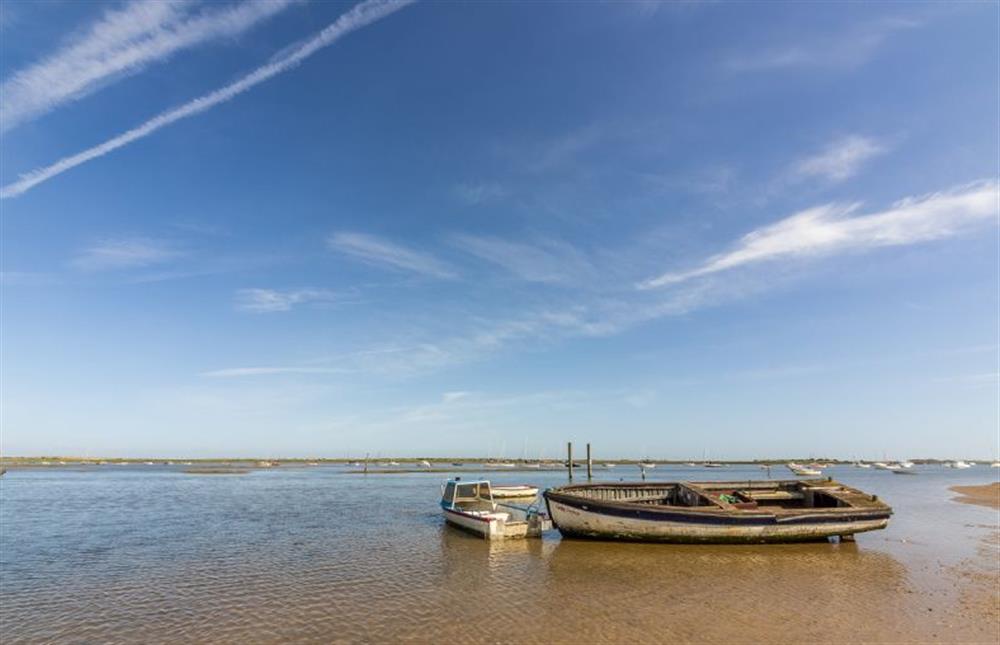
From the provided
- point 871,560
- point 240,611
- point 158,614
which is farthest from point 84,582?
point 871,560

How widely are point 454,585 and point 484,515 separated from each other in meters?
8.60

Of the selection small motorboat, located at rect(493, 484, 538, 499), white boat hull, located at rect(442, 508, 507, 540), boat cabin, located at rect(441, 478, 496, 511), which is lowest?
small motorboat, located at rect(493, 484, 538, 499)

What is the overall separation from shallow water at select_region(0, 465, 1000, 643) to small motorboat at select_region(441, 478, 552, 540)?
0.77m

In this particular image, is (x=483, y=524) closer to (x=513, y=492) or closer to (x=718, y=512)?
(x=718, y=512)

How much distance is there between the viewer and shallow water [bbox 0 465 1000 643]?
1299cm

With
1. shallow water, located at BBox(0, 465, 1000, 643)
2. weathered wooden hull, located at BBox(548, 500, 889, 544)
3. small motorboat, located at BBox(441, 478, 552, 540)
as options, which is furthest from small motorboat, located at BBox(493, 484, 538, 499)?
weathered wooden hull, located at BBox(548, 500, 889, 544)

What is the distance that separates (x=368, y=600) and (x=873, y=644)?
41.7 ft

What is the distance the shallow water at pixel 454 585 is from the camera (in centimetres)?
1299

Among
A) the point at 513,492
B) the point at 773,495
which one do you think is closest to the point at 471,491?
the point at 513,492

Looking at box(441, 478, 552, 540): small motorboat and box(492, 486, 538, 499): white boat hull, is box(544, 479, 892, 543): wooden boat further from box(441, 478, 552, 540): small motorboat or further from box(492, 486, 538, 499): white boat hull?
box(492, 486, 538, 499): white boat hull

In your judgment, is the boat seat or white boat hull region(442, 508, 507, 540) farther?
the boat seat

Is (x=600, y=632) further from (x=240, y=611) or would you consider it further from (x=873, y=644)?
(x=240, y=611)

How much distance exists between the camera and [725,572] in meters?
19.2

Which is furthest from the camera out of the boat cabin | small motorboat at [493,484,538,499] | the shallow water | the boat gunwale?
small motorboat at [493,484,538,499]
